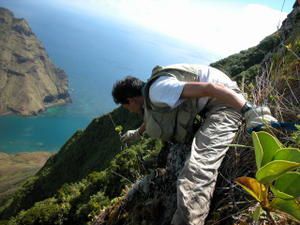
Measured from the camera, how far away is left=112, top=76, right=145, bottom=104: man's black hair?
4570 mm

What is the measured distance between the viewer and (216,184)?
12.2ft

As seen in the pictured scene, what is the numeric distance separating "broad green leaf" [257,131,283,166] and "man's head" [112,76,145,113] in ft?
9.99

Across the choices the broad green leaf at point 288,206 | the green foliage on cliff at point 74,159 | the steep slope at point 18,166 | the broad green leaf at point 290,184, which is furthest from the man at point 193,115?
the steep slope at point 18,166

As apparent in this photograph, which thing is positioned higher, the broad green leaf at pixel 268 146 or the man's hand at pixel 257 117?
the broad green leaf at pixel 268 146

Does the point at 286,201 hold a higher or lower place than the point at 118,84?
higher

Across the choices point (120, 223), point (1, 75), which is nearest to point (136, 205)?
point (120, 223)

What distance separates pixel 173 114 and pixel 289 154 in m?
2.77

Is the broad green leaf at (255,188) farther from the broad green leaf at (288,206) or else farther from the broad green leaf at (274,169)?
the broad green leaf at (274,169)

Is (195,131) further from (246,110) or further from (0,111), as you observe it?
(0,111)

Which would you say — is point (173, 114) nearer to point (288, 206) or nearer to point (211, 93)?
point (211, 93)

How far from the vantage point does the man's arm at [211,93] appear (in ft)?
12.4

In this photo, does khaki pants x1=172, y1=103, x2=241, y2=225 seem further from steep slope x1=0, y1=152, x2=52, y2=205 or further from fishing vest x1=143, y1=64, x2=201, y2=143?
steep slope x1=0, y1=152, x2=52, y2=205

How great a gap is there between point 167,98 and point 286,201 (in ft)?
7.89

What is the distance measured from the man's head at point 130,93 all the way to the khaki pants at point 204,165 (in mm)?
844
